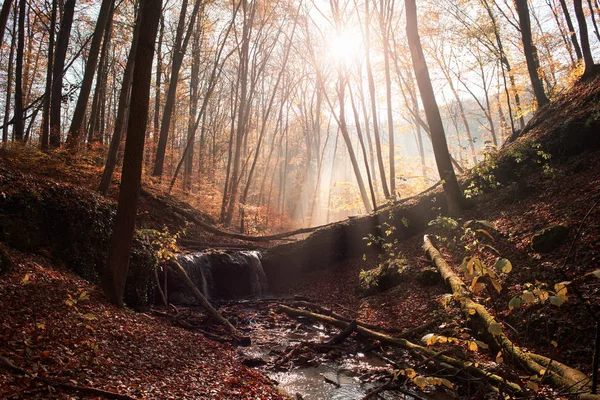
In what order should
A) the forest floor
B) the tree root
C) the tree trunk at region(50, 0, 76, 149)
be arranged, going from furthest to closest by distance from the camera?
the tree trunk at region(50, 0, 76, 149), the forest floor, the tree root

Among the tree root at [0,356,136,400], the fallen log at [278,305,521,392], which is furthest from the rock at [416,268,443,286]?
the tree root at [0,356,136,400]

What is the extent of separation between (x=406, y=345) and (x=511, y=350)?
2.40 m

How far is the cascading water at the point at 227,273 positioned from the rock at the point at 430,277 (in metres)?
6.58

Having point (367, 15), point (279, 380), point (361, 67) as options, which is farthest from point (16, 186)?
point (361, 67)

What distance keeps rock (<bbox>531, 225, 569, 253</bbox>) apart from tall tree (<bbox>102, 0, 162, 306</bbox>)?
733 cm

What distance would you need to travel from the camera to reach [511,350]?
A: 13.2 feet

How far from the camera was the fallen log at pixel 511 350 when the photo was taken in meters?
3.16

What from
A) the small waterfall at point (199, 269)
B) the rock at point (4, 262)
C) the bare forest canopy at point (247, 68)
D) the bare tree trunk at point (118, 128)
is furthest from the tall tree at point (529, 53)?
the rock at point (4, 262)

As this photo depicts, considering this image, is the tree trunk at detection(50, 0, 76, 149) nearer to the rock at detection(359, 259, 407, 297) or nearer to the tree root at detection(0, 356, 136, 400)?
the tree root at detection(0, 356, 136, 400)

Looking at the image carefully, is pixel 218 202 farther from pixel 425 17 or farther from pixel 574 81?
pixel 574 81

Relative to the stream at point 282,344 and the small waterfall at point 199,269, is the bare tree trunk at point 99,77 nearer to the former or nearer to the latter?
the small waterfall at point 199,269

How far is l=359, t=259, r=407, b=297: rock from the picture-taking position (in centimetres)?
985

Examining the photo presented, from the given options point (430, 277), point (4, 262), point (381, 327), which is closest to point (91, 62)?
point (4, 262)

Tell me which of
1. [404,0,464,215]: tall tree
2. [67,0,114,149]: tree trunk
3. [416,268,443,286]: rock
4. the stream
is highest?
[67,0,114,149]: tree trunk
